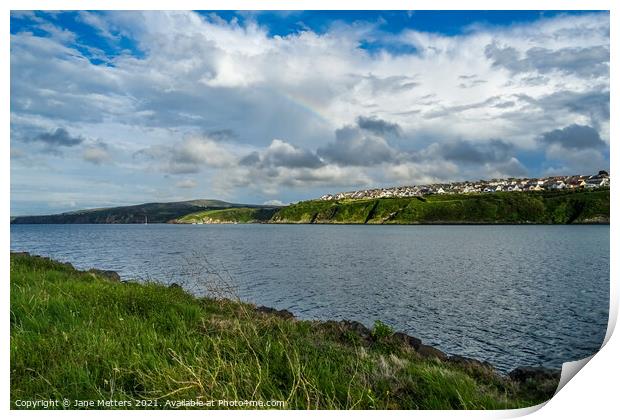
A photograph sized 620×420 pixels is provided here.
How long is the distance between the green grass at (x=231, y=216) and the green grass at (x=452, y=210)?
6.31 m

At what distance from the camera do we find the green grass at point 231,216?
154250mm

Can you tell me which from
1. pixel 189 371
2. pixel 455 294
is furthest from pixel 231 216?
pixel 189 371

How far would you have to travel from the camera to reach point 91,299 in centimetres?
641

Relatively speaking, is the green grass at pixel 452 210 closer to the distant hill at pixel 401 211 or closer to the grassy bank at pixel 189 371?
the distant hill at pixel 401 211

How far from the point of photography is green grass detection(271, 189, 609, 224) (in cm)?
8553

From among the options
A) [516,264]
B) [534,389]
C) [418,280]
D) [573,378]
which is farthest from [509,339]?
[516,264]

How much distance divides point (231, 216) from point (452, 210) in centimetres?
9046

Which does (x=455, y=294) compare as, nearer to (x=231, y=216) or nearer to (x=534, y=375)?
(x=534, y=375)

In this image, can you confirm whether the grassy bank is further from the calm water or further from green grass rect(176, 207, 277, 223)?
green grass rect(176, 207, 277, 223)

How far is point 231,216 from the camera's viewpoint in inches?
6614

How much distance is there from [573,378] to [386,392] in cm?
259

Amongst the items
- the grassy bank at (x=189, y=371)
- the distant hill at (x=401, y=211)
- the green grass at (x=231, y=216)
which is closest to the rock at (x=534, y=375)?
the grassy bank at (x=189, y=371)

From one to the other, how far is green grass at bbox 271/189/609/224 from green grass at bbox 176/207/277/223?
248 inches
